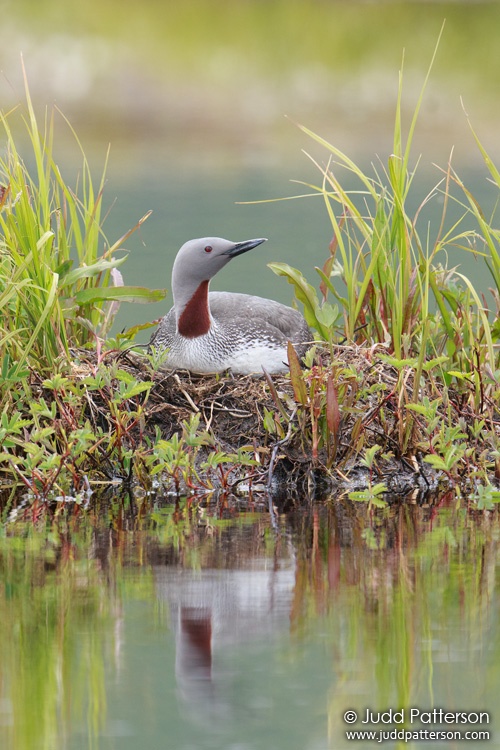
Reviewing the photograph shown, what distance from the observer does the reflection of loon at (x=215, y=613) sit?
3559 millimetres

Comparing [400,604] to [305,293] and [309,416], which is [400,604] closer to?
[309,416]

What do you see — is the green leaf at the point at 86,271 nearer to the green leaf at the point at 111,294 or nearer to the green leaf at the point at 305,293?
the green leaf at the point at 111,294

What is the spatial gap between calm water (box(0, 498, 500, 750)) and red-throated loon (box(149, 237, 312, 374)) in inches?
37.1

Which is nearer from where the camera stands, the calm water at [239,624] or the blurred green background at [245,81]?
the calm water at [239,624]

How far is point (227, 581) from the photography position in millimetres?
4336

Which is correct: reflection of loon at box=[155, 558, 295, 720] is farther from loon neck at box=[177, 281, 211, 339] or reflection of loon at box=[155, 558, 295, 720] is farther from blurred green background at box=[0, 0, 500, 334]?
blurred green background at box=[0, 0, 500, 334]

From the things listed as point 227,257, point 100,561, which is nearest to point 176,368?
point 227,257

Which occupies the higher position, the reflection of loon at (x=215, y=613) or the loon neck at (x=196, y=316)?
the loon neck at (x=196, y=316)

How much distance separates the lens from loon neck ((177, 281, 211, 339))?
609 centimetres

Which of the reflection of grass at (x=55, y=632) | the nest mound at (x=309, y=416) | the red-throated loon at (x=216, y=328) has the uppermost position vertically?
the red-throated loon at (x=216, y=328)

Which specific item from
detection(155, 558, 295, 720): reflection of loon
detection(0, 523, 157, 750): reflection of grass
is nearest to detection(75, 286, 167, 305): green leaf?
detection(0, 523, 157, 750): reflection of grass

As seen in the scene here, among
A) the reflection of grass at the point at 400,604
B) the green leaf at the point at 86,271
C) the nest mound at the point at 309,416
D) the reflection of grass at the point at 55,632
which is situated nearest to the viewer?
the reflection of grass at the point at 55,632

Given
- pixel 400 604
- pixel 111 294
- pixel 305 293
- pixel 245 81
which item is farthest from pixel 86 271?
pixel 245 81

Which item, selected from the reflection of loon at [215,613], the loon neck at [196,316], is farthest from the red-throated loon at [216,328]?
the reflection of loon at [215,613]
